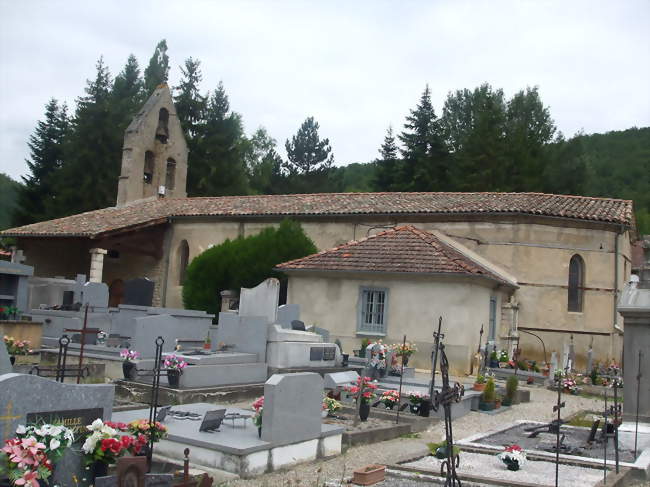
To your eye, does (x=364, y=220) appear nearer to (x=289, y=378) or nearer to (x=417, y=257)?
(x=417, y=257)

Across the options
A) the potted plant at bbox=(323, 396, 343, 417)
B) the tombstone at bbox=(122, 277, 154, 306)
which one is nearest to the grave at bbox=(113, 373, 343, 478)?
the potted plant at bbox=(323, 396, 343, 417)

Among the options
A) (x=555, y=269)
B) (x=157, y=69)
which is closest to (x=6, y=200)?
(x=157, y=69)

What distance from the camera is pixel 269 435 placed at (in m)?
8.98

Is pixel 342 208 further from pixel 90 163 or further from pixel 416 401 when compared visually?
pixel 90 163

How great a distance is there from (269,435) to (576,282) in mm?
20121

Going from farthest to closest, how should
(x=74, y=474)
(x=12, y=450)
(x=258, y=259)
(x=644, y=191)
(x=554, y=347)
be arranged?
1. (x=644, y=191)
2. (x=258, y=259)
3. (x=554, y=347)
4. (x=74, y=474)
5. (x=12, y=450)

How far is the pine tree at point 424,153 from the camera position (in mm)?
48219

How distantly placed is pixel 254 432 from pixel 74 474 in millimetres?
3111

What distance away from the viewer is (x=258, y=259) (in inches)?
1079

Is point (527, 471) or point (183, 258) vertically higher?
point (183, 258)

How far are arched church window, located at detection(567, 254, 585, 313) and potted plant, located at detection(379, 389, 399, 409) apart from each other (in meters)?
14.7

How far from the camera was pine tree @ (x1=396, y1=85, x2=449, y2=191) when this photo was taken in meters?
48.2

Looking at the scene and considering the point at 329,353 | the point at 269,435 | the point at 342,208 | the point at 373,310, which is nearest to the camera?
the point at 269,435

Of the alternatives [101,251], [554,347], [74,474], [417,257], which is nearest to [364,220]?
[417,257]
